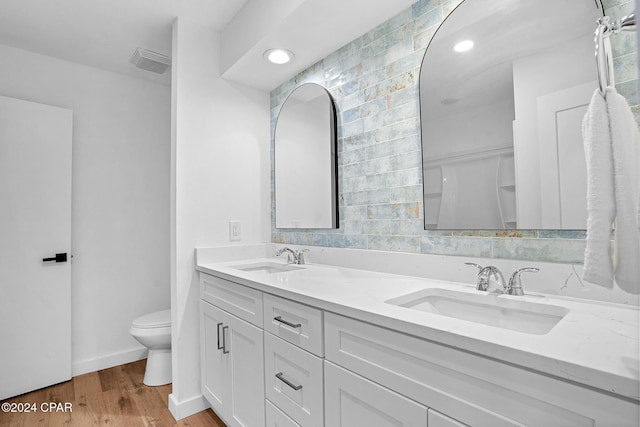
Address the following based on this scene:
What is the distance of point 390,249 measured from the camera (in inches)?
62.9

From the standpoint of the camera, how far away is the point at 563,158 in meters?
1.07

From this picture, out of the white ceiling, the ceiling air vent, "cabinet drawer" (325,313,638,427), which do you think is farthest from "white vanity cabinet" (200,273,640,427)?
the ceiling air vent

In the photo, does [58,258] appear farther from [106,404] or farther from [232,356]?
[232,356]

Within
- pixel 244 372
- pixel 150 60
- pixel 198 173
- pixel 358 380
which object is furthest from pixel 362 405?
pixel 150 60

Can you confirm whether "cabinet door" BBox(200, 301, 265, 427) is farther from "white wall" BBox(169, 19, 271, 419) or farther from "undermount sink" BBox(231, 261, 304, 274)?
"undermount sink" BBox(231, 261, 304, 274)

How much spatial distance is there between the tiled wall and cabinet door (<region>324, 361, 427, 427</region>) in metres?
0.67

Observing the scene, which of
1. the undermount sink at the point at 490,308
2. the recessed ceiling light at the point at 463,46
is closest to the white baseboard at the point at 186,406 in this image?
the undermount sink at the point at 490,308

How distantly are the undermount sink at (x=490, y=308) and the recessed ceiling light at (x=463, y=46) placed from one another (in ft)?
3.14

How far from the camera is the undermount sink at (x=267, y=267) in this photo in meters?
1.98

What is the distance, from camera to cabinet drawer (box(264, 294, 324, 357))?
1108 millimetres

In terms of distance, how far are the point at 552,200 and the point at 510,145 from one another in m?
0.24

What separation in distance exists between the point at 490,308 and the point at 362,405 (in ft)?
1.70

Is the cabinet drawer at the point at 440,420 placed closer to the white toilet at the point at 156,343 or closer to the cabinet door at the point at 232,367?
the cabinet door at the point at 232,367

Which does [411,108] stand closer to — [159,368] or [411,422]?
[411,422]
